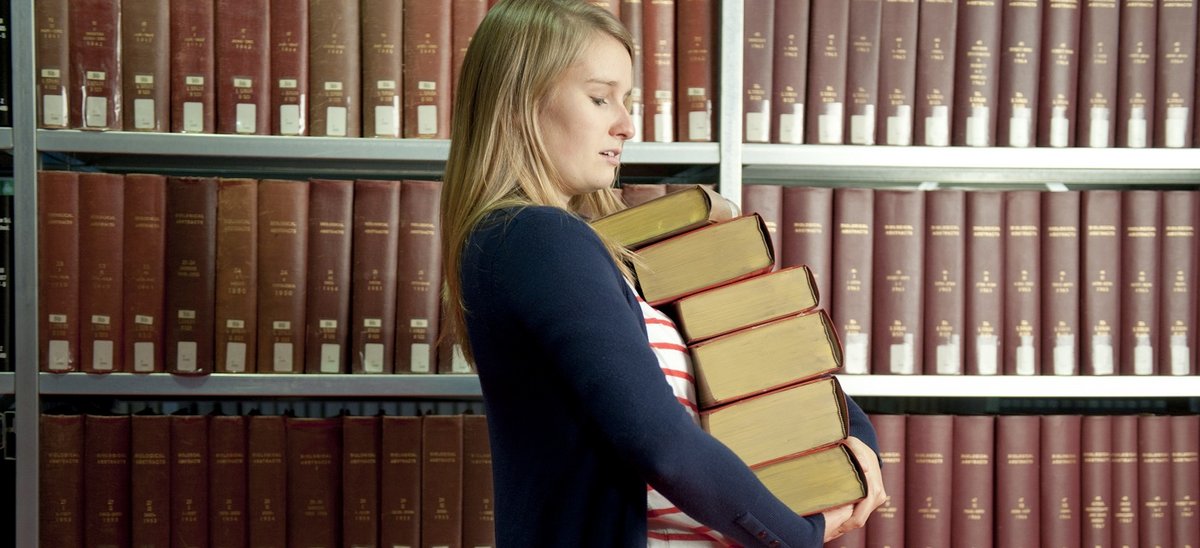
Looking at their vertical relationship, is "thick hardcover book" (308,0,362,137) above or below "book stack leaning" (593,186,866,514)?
above

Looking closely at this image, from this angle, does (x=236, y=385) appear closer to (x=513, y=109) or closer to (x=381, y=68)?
(x=381, y=68)

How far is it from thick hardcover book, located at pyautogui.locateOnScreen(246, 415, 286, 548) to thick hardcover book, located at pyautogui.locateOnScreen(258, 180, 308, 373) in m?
0.09

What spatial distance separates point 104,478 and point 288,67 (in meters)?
0.67

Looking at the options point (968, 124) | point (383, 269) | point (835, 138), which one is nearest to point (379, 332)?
point (383, 269)

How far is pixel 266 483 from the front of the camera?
130 centimetres

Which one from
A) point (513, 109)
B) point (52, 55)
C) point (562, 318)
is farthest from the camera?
point (52, 55)

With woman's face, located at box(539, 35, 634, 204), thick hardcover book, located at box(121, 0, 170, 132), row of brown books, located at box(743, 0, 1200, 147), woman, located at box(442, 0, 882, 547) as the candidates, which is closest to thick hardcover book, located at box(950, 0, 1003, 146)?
row of brown books, located at box(743, 0, 1200, 147)

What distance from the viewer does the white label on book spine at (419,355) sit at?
1297 mm

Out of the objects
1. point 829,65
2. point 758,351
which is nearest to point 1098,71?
point 829,65

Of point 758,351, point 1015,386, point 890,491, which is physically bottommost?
point 890,491

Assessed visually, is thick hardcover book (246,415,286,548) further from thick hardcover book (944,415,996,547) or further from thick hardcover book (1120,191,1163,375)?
thick hardcover book (1120,191,1163,375)

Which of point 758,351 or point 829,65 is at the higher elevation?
point 829,65

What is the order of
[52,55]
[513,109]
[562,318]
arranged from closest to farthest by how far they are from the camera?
[562,318] < [513,109] < [52,55]

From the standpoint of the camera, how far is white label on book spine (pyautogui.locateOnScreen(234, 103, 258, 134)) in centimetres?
128
